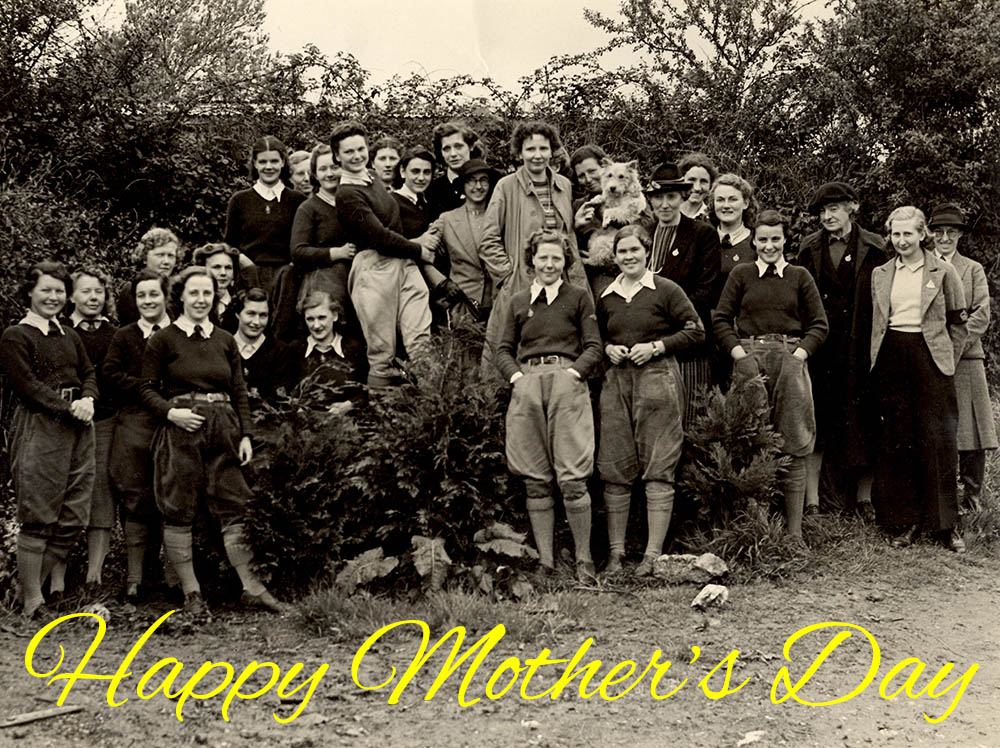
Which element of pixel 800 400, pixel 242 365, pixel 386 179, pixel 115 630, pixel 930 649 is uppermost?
pixel 386 179

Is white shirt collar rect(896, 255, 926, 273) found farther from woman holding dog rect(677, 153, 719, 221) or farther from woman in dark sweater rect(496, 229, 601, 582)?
woman in dark sweater rect(496, 229, 601, 582)

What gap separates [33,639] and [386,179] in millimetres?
3835

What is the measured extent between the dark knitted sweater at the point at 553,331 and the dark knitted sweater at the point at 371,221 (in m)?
0.98

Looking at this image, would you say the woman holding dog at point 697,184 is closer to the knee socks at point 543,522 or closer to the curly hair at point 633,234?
the curly hair at point 633,234

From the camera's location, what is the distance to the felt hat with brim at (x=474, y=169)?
7.27 m

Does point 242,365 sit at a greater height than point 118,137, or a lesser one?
lesser

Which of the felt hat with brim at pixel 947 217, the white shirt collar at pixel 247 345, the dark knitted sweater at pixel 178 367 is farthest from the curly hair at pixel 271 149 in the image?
the felt hat with brim at pixel 947 217

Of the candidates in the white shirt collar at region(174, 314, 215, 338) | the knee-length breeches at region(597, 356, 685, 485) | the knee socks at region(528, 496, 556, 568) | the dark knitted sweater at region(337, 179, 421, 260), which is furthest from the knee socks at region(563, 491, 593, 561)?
the white shirt collar at region(174, 314, 215, 338)

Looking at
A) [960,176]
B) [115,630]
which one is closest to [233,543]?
[115,630]

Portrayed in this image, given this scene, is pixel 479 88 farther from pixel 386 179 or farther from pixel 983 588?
pixel 983 588

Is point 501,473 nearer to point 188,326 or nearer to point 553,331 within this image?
point 553,331

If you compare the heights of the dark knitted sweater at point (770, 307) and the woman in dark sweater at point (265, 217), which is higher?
the woman in dark sweater at point (265, 217)

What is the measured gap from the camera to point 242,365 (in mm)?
6512

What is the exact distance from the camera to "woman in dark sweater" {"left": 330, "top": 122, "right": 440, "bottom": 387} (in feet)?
22.6
